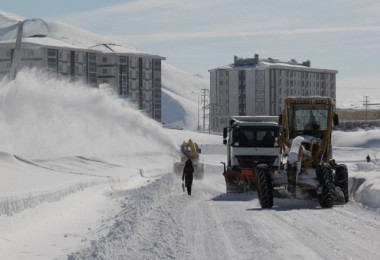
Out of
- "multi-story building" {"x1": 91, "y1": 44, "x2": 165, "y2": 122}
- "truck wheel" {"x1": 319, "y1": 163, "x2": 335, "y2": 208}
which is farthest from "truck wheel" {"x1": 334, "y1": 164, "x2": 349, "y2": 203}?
"multi-story building" {"x1": 91, "y1": 44, "x2": 165, "y2": 122}

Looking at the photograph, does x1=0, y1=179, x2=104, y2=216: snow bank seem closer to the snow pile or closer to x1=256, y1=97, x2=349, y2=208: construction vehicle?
x1=256, y1=97, x2=349, y2=208: construction vehicle

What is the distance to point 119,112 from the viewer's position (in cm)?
4694

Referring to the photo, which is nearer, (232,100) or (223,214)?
(223,214)

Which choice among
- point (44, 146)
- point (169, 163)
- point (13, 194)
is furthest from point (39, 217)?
point (169, 163)

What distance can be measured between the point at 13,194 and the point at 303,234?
5435 millimetres

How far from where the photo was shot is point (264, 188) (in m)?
19.9

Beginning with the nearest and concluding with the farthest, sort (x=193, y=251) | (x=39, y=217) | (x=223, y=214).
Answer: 1. (x=193, y=251)
2. (x=39, y=217)
3. (x=223, y=214)

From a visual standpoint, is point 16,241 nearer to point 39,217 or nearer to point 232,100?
point 39,217

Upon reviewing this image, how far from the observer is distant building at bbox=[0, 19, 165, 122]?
13938 centimetres

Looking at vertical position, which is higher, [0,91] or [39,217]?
[0,91]

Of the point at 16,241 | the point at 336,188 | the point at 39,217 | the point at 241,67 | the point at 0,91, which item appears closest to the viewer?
the point at 16,241

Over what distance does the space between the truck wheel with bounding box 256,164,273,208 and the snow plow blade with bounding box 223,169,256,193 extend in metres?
4.28

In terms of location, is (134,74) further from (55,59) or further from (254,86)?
(254,86)

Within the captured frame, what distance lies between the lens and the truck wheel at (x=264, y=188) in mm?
19719
